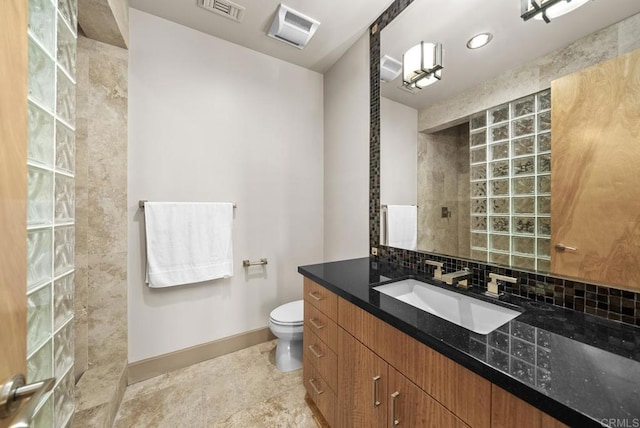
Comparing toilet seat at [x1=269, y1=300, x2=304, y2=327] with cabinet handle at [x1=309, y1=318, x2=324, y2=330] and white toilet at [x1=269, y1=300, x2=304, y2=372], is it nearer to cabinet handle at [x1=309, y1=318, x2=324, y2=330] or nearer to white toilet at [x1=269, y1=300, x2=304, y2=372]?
white toilet at [x1=269, y1=300, x2=304, y2=372]

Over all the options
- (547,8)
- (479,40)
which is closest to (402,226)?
A: (479,40)

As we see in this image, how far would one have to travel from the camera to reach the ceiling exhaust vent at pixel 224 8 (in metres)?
1.59

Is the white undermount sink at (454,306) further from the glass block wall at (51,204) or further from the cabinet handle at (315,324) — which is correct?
the glass block wall at (51,204)

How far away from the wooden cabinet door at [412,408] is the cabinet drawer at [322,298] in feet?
1.27

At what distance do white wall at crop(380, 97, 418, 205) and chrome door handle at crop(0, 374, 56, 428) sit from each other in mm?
1607

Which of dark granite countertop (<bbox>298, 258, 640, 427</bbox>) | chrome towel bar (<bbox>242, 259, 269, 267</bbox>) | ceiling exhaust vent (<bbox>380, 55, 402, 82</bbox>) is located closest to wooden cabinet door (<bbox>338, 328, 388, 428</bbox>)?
dark granite countertop (<bbox>298, 258, 640, 427</bbox>)

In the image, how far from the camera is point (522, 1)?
1.02 meters

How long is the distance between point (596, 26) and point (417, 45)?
816mm

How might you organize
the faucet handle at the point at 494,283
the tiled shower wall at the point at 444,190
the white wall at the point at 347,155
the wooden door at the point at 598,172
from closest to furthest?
1. the wooden door at the point at 598,172
2. the faucet handle at the point at 494,283
3. the tiled shower wall at the point at 444,190
4. the white wall at the point at 347,155

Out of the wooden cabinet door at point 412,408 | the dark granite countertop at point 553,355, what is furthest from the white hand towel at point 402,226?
the wooden cabinet door at point 412,408

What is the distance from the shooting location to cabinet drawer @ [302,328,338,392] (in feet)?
3.91

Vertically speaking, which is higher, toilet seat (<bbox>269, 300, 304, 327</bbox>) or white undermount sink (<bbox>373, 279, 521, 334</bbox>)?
white undermount sink (<bbox>373, 279, 521, 334</bbox>)

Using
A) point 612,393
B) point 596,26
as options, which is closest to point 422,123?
point 596,26

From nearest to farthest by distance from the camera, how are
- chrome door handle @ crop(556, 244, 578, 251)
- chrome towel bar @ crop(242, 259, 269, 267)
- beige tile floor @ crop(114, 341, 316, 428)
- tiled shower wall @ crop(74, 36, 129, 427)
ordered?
chrome door handle @ crop(556, 244, 578, 251)
beige tile floor @ crop(114, 341, 316, 428)
tiled shower wall @ crop(74, 36, 129, 427)
chrome towel bar @ crop(242, 259, 269, 267)
